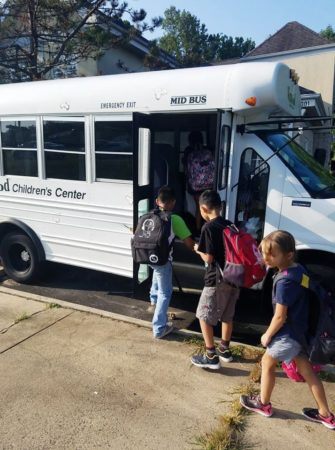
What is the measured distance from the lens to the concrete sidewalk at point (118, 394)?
2.86 m

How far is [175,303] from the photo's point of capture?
543 cm

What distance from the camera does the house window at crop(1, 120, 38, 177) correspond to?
5546 millimetres

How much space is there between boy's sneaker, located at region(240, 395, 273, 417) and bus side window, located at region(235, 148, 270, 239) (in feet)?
6.09

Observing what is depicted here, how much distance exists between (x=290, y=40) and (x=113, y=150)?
A: 2554 centimetres

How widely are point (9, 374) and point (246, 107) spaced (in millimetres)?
3360

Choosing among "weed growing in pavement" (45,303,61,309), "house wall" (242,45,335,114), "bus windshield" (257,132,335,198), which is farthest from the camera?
"house wall" (242,45,335,114)

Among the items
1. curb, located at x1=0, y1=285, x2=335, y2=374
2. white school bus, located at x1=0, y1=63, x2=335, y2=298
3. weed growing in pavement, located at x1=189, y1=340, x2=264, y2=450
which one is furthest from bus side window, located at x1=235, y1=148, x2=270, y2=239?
weed growing in pavement, located at x1=189, y1=340, x2=264, y2=450

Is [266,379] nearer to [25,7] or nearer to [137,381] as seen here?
[137,381]

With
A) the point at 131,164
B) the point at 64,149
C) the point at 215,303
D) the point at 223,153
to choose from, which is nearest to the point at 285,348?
the point at 215,303

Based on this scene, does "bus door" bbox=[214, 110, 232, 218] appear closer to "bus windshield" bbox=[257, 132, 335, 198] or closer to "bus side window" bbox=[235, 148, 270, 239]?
"bus side window" bbox=[235, 148, 270, 239]

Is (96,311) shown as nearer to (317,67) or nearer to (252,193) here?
(252,193)

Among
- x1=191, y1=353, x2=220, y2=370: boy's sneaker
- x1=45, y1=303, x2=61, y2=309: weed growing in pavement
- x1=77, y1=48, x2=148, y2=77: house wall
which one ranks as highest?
x1=77, y1=48, x2=148, y2=77: house wall

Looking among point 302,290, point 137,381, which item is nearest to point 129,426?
point 137,381

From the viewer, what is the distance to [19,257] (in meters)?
6.18
